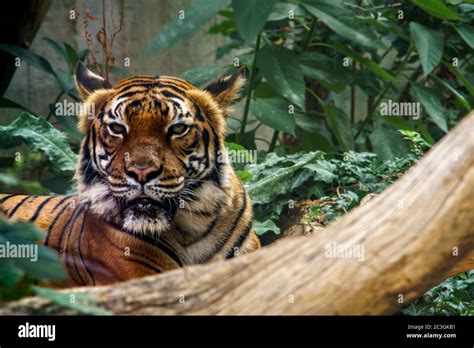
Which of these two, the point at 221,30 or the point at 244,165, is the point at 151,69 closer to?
the point at 221,30

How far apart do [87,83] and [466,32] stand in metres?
2.83

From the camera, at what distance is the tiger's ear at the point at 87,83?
276 cm

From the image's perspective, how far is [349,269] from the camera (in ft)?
6.01

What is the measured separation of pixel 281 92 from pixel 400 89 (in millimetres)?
1603

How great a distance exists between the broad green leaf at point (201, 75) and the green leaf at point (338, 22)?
0.70m

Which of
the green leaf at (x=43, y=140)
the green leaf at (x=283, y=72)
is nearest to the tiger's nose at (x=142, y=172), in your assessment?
the green leaf at (x=43, y=140)

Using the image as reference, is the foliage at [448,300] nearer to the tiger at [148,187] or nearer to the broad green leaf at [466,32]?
the tiger at [148,187]

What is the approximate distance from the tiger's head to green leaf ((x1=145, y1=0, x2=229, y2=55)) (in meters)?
1.24

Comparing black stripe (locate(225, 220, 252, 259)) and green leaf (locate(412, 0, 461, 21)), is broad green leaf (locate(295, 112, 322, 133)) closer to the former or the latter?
green leaf (locate(412, 0, 461, 21))

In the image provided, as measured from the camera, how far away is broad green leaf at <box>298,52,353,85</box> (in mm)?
4531

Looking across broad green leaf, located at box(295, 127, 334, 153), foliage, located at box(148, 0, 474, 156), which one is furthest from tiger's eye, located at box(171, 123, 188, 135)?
broad green leaf, located at box(295, 127, 334, 153)

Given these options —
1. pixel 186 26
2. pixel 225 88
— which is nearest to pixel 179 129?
pixel 225 88

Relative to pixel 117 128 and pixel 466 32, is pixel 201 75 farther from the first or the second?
pixel 466 32

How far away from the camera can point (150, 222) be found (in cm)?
258
